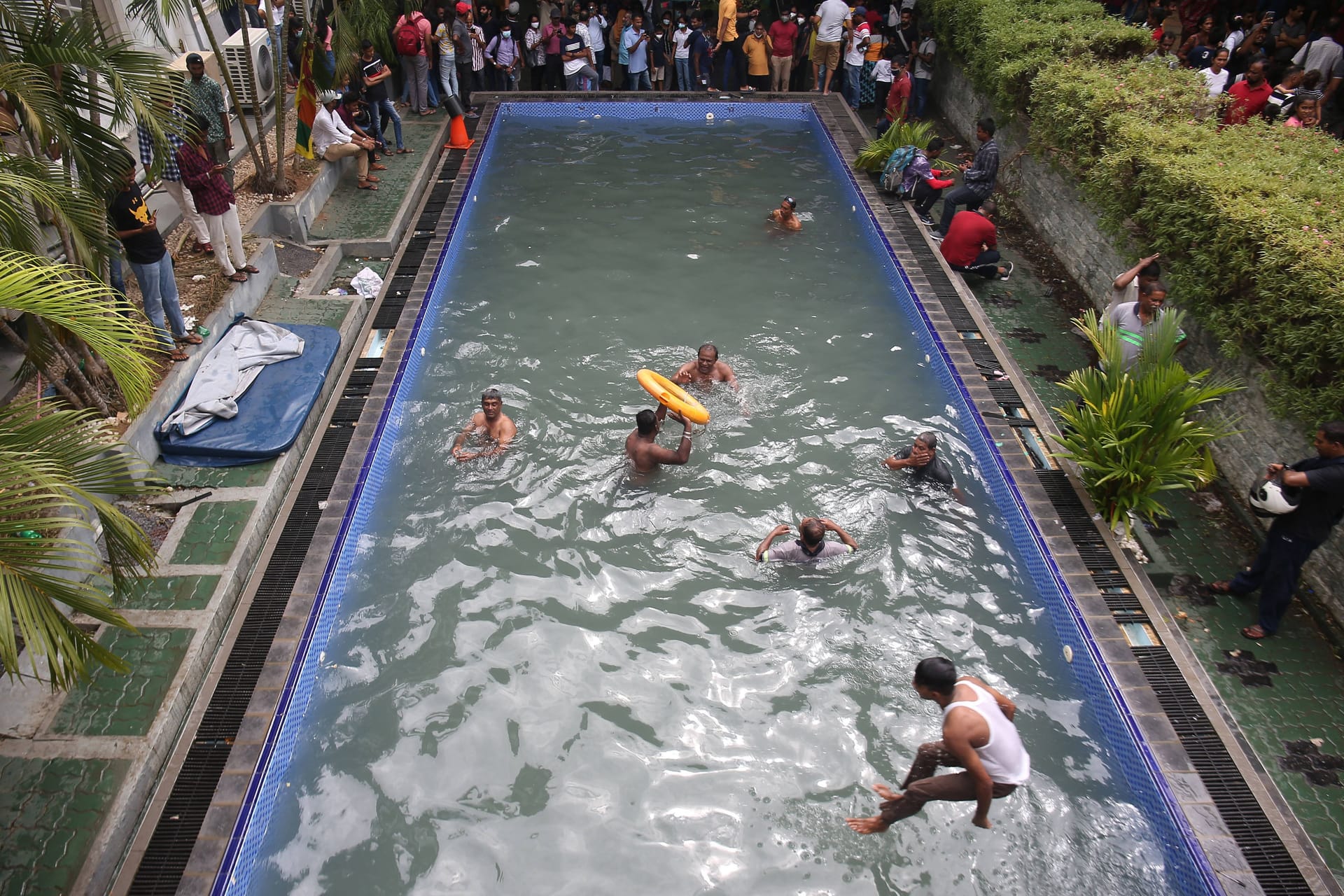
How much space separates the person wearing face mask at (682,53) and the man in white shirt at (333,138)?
6952 mm

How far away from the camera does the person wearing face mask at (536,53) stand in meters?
16.9

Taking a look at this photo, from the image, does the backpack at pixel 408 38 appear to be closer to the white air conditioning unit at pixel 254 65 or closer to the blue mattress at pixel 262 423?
the white air conditioning unit at pixel 254 65

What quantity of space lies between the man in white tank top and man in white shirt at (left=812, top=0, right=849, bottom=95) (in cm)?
1504

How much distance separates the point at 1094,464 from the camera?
757cm

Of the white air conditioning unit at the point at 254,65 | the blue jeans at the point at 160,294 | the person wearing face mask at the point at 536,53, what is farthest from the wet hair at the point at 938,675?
the person wearing face mask at the point at 536,53

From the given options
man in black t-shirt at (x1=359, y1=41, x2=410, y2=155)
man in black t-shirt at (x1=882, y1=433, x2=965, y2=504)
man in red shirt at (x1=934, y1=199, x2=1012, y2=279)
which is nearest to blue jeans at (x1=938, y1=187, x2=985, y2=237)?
man in red shirt at (x1=934, y1=199, x2=1012, y2=279)

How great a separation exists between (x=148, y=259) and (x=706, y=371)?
5.56 meters

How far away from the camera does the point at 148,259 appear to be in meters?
8.25

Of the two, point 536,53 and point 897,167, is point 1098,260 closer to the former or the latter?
point 897,167

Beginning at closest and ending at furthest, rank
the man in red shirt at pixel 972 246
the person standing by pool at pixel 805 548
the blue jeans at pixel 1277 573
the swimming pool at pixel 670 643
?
the swimming pool at pixel 670 643 < the blue jeans at pixel 1277 573 < the person standing by pool at pixel 805 548 < the man in red shirt at pixel 972 246

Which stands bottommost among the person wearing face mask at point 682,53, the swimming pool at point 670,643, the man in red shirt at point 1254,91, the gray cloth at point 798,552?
the swimming pool at point 670,643

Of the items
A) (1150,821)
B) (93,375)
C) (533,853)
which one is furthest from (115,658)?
(1150,821)

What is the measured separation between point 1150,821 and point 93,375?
9.54m

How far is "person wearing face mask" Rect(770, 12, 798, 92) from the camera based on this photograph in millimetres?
17281
